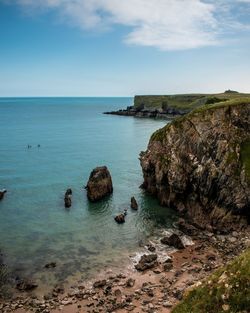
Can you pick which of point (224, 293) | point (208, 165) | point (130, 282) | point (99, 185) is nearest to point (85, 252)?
point (130, 282)

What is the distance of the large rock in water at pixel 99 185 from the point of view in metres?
71.6

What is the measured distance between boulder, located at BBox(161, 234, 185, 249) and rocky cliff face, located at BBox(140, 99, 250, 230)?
8100 millimetres

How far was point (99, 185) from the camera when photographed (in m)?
72.8

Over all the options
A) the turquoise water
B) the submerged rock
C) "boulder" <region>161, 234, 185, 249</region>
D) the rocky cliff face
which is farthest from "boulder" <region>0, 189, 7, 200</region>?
"boulder" <region>161, 234, 185, 249</region>

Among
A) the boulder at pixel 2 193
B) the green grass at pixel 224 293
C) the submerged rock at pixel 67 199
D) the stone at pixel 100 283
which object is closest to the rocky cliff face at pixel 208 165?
the submerged rock at pixel 67 199

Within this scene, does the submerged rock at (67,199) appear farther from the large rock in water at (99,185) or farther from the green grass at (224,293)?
the green grass at (224,293)

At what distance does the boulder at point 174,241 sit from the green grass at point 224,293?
26227 mm

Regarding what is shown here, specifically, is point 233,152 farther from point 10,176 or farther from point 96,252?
point 10,176

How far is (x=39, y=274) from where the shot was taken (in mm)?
44719

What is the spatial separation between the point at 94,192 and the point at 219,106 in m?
27.0

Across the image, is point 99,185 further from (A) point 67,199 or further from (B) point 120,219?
(B) point 120,219

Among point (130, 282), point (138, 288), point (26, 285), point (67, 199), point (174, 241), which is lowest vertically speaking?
point (26, 285)

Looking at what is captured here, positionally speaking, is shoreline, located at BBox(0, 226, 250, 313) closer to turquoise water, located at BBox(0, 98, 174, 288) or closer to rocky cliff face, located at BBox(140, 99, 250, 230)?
turquoise water, located at BBox(0, 98, 174, 288)

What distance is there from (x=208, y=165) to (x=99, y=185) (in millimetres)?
21089
